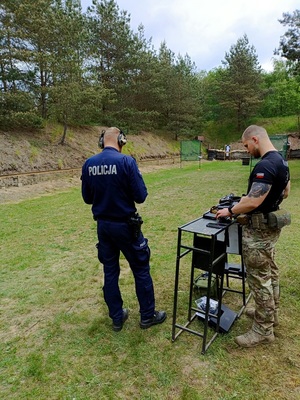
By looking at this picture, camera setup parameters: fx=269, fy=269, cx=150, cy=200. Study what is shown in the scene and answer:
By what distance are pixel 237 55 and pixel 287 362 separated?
26625 millimetres

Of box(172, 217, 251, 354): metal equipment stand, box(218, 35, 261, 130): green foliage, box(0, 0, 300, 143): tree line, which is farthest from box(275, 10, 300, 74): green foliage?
box(218, 35, 261, 130): green foliage

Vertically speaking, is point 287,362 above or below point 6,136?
below

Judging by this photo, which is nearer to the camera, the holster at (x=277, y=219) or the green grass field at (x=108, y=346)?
the green grass field at (x=108, y=346)

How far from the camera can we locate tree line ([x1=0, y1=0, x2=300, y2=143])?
1038 centimetres

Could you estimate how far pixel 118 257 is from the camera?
7.21 ft

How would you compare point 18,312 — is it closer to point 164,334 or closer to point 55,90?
point 164,334

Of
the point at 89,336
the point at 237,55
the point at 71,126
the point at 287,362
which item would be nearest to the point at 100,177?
the point at 89,336

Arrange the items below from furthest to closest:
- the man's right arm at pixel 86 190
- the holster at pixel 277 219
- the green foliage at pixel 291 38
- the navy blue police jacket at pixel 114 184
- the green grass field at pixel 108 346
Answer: the green foliage at pixel 291 38, the man's right arm at pixel 86 190, the navy blue police jacket at pixel 114 184, the holster at pixel 277 219, the green grass field at pixel 108 346

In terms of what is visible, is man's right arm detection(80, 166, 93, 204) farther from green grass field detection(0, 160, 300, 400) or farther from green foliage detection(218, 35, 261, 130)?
green foliage detection(218, 35, 261, 130)

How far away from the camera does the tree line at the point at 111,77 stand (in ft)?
34.0

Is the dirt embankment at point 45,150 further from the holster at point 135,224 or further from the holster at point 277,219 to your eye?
the holster at point 277,219

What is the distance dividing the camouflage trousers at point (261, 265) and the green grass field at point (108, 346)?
0.96 feet

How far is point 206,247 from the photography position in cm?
205

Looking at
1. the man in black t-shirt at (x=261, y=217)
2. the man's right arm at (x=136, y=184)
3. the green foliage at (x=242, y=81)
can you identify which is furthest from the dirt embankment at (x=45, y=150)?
the green foliage at (x=242, y=81)
